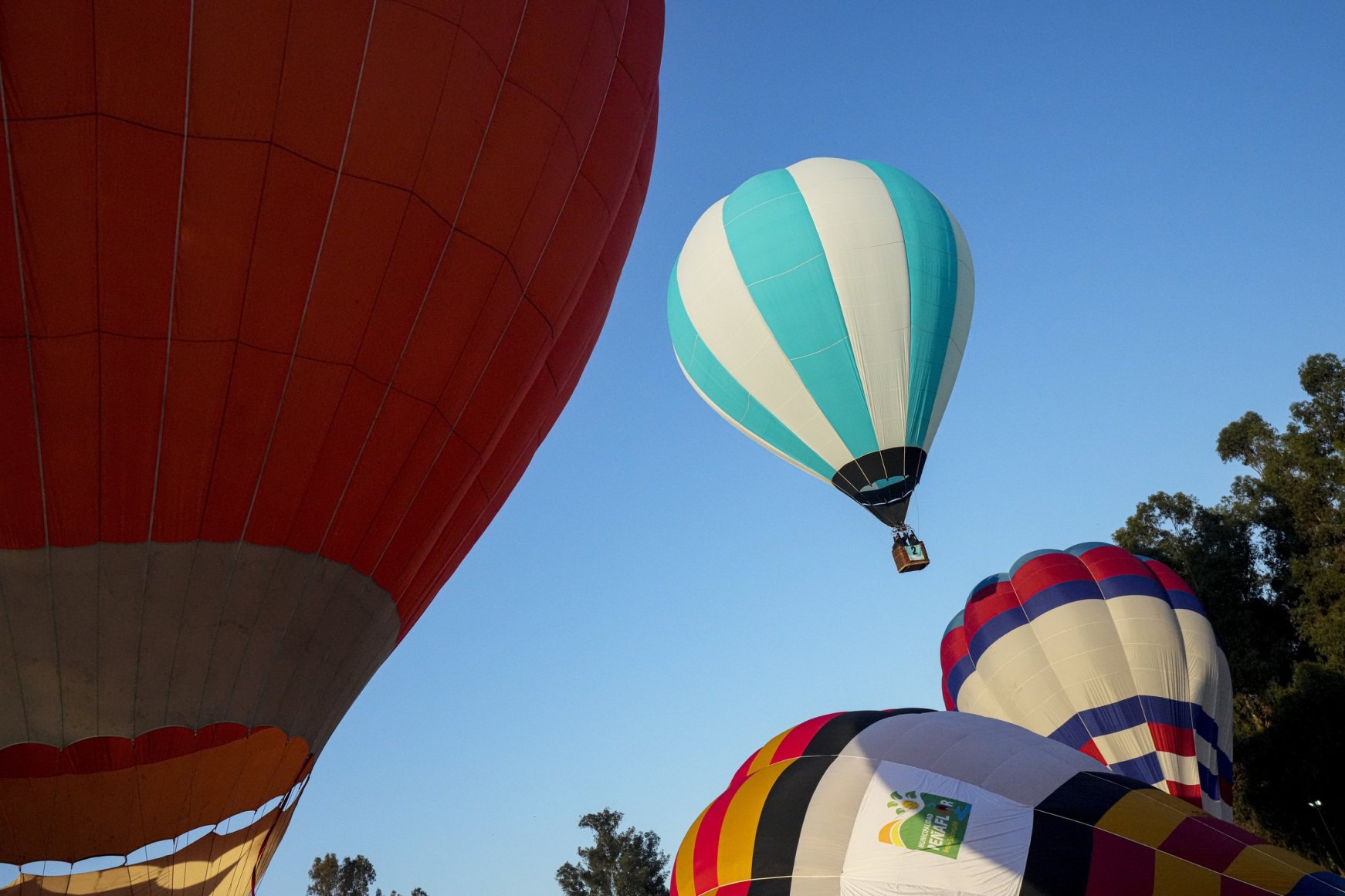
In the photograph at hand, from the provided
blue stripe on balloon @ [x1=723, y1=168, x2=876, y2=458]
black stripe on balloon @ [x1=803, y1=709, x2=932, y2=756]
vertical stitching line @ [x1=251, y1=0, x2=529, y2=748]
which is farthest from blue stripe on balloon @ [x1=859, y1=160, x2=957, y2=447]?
vertical stitching line @ [x1=251, y1=0, x2=529, y2=748]

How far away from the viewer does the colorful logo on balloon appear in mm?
6367

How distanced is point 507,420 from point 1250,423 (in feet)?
74.6

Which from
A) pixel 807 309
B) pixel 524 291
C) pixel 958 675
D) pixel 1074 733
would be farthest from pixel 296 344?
pixel 958 675

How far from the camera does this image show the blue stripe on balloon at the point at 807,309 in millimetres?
12555

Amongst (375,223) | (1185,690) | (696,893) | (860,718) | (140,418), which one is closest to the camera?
(140,418)

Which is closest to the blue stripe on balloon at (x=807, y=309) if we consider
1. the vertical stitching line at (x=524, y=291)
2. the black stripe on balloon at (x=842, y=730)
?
the black stripe on balloon at (x=842, y=730)

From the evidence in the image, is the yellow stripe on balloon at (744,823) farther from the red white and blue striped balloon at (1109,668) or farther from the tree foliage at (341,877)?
the tree foliage at (341,877)

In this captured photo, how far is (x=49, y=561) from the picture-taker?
4.09 m

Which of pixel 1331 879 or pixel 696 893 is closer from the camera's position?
pixel 1331 879

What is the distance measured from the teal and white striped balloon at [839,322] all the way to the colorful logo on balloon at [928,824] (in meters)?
6.16

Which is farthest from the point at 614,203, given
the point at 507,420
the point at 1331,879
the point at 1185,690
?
the point at 1185,690

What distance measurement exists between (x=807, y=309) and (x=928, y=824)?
7.38 metres

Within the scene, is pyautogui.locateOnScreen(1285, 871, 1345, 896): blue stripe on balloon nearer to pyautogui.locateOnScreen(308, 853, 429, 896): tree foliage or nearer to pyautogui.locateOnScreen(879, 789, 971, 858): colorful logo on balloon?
pyautogui.locateOnScreen(879, 789, 971, 858): colorful logo on balloon

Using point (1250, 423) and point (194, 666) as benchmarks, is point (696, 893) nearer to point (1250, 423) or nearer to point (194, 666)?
point (194, 666)
